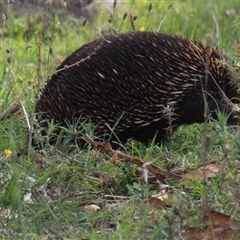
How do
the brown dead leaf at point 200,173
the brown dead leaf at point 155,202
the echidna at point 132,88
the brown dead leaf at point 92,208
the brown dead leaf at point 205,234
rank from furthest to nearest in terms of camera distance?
the echidna at point 132,88 < the brown dead leaf at point 200,173 < the brown dead leaf at point 92,208 < the brown dead leaf at point 155,202 < the brown dead leaf at point 205,234

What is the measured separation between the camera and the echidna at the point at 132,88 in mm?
4938

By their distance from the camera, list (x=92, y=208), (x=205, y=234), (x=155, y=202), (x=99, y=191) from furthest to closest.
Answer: (x=99, y=191) < (x=92, y=208) < (x=155, y=202) < (x=205, y=234)

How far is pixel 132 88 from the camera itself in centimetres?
502

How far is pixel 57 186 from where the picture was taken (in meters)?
3.66

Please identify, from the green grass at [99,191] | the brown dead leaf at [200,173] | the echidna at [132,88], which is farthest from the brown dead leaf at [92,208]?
the echidna at [132,88]

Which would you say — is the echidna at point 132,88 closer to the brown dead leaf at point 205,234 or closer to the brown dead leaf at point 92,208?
the brown dead leaf at point 92,208

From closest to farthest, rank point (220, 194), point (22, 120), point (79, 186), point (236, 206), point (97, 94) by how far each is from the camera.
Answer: point (236, 206), point (220, 194), point (79, 186), point (22, 120), point (97, 94)

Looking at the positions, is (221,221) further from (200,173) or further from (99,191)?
(99,191)

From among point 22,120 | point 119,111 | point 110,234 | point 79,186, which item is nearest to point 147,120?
point 119,111

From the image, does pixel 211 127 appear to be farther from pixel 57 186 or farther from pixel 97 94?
pixel 57 186

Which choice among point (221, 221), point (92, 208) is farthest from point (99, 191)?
point (221, 221)

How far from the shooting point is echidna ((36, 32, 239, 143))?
16.2ft

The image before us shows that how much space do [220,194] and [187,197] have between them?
0.51 feet

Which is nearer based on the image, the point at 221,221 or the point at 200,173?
the point at 221,221
